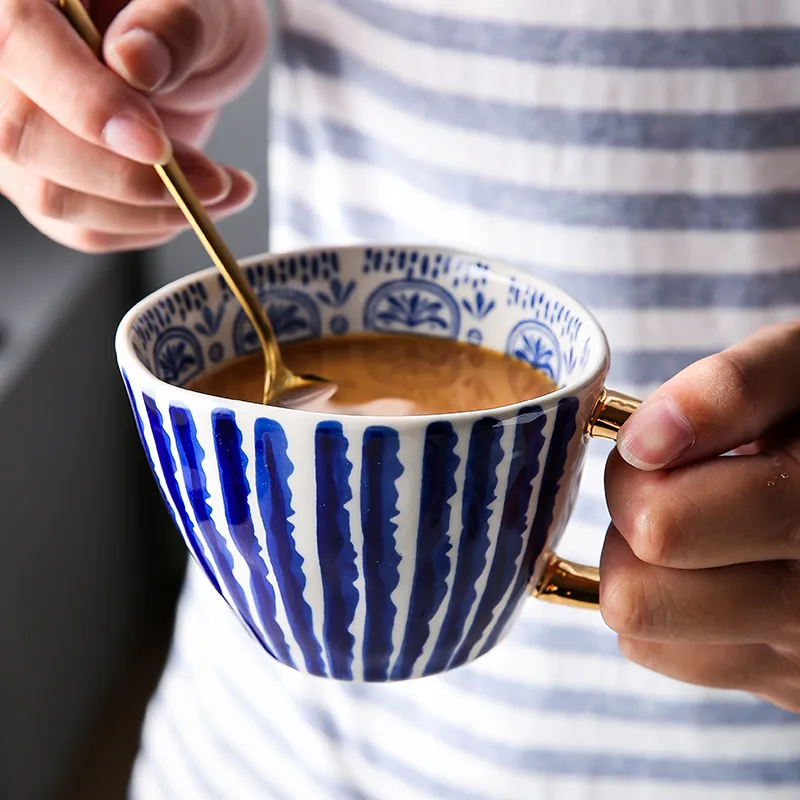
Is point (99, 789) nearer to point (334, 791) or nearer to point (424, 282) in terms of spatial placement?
point (334, 791)

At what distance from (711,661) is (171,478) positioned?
0.29 metres

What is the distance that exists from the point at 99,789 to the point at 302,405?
4.59 ft

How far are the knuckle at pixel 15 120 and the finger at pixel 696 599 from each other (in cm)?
33

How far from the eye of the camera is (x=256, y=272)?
0.46 metres

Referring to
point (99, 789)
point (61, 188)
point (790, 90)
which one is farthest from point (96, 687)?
point (790, 90)

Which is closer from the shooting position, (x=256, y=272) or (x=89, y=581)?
(x=256, y=272)

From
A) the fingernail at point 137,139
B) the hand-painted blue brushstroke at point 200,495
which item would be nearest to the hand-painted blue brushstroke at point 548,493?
the hand-painted blue brushstroke at point 200,495

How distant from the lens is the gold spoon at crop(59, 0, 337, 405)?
44 centimetres

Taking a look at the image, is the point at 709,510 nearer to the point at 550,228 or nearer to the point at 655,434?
the point at 655,434

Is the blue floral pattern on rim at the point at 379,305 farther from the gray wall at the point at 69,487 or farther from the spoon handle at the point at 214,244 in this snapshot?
the gray wall at the point at 69,487

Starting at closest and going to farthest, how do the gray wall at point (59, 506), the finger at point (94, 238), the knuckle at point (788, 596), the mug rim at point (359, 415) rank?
the mug rim at point (359, 415) → the knuckle at point (788, 596) → the finger at point (94, 238) → the gray wall at point (59, 506)

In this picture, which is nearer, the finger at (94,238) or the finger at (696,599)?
the finger at (696,599)

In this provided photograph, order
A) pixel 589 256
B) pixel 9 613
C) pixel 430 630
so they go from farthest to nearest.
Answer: pixel 9 613
pixel 589 256
pixel 430 630

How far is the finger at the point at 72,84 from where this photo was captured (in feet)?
1.43
